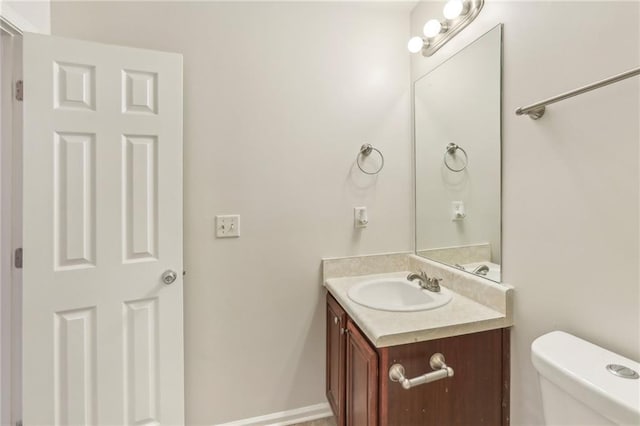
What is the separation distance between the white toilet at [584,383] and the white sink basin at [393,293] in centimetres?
50

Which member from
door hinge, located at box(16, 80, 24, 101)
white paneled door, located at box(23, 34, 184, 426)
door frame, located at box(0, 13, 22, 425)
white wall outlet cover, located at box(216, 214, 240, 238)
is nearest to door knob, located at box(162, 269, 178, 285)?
white paneled door, located at box(23, 34, 184, 426)

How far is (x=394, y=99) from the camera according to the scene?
1.74 metres

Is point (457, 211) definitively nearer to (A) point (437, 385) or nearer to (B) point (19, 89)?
(A) point (437, 385)

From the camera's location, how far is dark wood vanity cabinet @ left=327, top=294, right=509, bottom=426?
3.31 feet

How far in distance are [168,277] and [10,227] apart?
25.5 inches

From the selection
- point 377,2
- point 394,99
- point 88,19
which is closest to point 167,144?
point 88,19

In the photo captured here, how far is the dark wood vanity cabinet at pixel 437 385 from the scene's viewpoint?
39.7 inches

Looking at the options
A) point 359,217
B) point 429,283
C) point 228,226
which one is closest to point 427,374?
point 429,283

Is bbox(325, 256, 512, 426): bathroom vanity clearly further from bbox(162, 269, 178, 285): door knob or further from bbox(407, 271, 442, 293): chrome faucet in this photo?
bbox(162, 269, 178, 285): door knob

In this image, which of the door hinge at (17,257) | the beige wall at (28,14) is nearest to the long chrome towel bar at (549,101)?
the beige wall at (28,14)

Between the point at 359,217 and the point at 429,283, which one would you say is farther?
the point at 359,217

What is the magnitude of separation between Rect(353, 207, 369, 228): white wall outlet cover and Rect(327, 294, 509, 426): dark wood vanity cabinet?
637mm

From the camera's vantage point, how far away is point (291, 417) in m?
1.62

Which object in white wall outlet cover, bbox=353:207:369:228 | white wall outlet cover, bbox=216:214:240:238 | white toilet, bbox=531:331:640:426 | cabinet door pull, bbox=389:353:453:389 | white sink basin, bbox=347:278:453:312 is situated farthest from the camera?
white wall outlet cover, bbox=353:207:369:228
